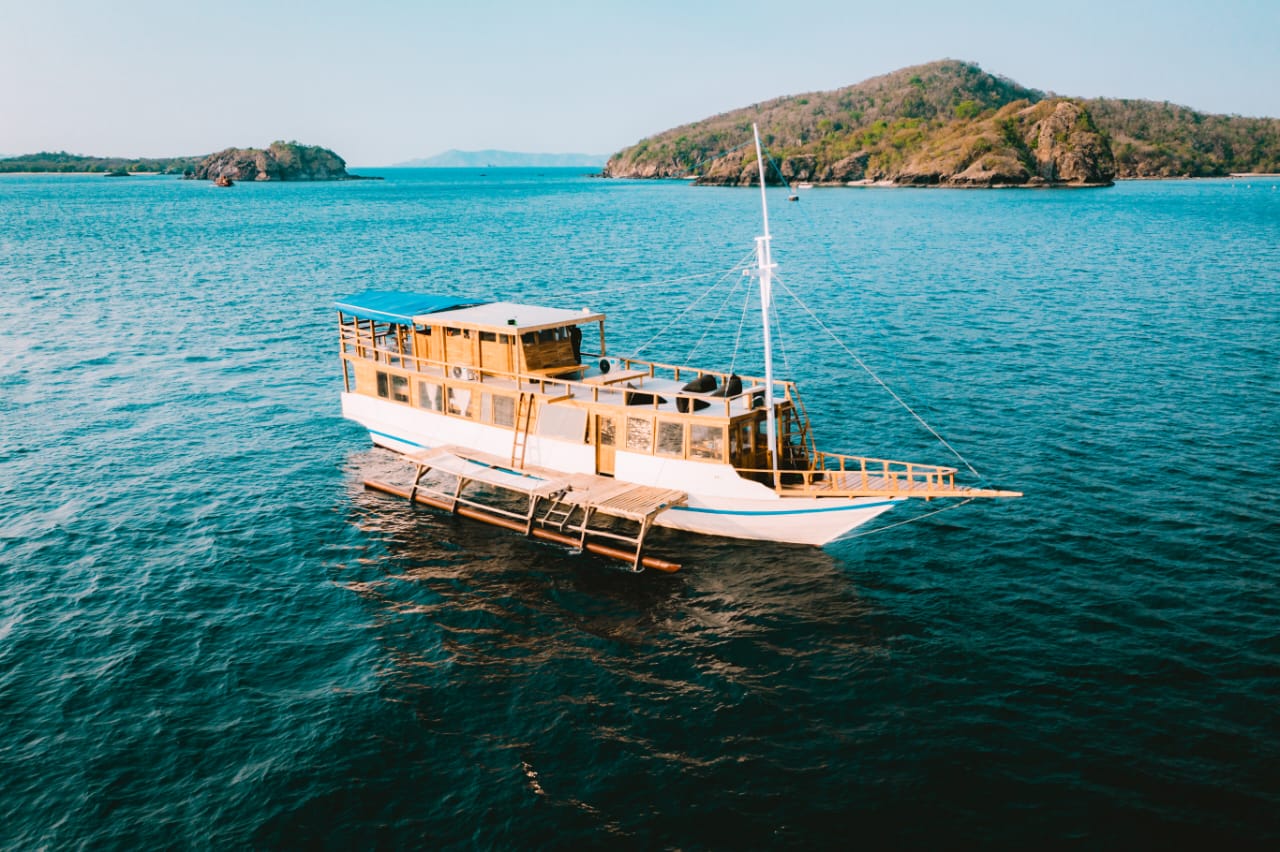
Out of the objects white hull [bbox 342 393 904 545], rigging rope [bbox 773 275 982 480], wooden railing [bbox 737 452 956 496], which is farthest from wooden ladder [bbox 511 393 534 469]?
rigging rope [bbox 773 275 982 480]

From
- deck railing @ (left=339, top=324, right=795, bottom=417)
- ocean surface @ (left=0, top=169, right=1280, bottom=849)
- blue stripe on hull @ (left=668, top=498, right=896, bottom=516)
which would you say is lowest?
ocean surface @ (left=0, top=169, right=1280, bottom=849)

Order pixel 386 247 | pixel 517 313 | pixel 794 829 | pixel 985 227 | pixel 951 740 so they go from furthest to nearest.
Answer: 1. pixel 985 227
2. pixel 386 247
3. pixel 517 313
4. pixel 951 740
5. pixel 794 829

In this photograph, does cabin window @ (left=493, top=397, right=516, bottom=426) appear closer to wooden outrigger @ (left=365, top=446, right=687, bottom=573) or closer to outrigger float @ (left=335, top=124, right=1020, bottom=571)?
outrigger float @ (left=335, top=124, right=1020, bottom=571)

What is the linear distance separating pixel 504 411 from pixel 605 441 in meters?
5.53

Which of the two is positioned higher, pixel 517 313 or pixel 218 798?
pixel 517 313

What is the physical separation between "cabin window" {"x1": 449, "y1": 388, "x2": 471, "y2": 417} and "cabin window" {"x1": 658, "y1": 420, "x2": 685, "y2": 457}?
34.6ft

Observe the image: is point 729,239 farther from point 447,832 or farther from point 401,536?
point 447,832

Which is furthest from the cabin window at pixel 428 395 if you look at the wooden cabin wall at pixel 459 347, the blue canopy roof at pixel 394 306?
the blue canopy roof at pixel 394 306

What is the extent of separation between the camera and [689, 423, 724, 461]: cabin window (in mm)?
33531

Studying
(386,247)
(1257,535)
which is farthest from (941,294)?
(386,247)

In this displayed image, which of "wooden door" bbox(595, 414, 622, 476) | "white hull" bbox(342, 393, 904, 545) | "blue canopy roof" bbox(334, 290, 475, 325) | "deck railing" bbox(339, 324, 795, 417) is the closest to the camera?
"white hull" bbox(342, 393, 904, 545)

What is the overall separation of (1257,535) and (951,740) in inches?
752

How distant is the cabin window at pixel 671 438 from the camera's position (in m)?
34.3

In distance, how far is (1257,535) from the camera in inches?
1302
